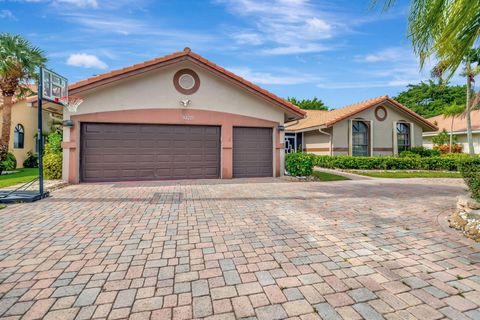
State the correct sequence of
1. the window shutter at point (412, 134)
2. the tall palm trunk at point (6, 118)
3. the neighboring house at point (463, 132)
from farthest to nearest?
the neighboring house at point (463, 132), the window shutter at point (412, 134), the tall palm trunk at point (6, 118)

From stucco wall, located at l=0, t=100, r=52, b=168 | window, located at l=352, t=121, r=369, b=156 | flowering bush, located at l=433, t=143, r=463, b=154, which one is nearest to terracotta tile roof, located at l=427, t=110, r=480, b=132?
flowering bush, located at l=433, t=143, r=463, b=154

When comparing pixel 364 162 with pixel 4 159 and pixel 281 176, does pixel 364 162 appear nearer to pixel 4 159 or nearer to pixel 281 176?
pixel 281 176

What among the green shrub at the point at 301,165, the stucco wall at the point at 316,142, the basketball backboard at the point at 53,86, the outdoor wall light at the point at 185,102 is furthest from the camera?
the stucco wall at the point at 316,142

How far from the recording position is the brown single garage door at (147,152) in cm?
1023

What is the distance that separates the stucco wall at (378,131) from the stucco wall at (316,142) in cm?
75

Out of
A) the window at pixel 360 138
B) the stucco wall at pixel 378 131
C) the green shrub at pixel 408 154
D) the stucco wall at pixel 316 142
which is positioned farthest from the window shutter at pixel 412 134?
the stucco wall at pixel 316 142

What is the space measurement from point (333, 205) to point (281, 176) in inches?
231

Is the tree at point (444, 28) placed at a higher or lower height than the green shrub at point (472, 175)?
higher

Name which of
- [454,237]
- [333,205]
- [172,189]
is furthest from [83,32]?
[454,237]

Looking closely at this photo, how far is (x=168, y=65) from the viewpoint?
1045 cm

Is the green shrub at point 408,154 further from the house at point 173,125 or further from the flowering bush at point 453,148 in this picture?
the house at point 173,125

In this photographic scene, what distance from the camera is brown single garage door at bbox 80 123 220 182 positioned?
10.2 m

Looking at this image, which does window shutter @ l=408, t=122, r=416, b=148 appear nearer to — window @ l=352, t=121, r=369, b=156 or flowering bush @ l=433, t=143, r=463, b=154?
window @ l=352, t=121, r=369, b=156

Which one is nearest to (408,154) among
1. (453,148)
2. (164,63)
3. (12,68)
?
(453,148)
